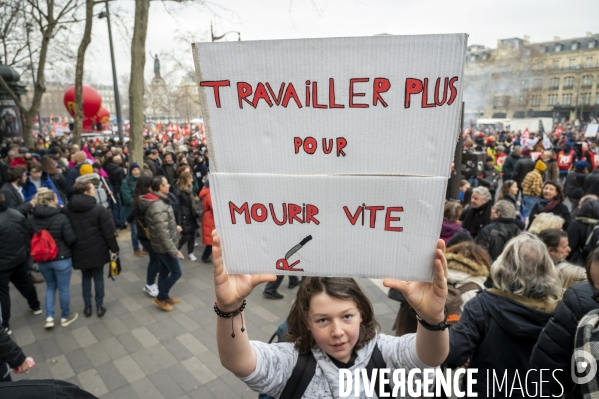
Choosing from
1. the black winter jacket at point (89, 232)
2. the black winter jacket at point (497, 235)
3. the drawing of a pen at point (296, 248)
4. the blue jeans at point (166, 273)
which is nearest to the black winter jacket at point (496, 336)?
the drawing of a pen at point (296, 248)

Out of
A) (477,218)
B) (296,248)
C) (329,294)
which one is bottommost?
(477,218)

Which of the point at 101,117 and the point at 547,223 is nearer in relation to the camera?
the point at 547,223

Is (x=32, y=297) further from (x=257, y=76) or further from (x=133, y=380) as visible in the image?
(x=257, y=76)

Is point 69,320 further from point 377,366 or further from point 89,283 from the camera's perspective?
point 377,366

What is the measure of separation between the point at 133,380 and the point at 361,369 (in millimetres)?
2917

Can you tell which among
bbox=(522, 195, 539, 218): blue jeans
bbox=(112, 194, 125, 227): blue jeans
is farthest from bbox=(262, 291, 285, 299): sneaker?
bbox=(522, 195, 539, 218): blue jeans

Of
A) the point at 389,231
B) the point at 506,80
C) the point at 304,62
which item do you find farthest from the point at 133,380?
the point at 506,80

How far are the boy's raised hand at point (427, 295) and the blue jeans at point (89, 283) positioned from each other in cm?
429

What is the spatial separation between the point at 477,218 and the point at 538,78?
6779 cm

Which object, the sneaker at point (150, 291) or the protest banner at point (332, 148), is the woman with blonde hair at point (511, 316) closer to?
the protest banner at point (332, 148)

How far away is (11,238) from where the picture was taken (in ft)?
13.0

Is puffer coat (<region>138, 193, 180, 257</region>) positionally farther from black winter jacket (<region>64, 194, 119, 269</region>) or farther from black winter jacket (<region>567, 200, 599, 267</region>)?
black winter jacket (<region>567, 200, 599, 267</region>)

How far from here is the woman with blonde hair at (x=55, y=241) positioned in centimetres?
415

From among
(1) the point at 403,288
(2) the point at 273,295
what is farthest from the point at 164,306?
(1) the point at 403,288
